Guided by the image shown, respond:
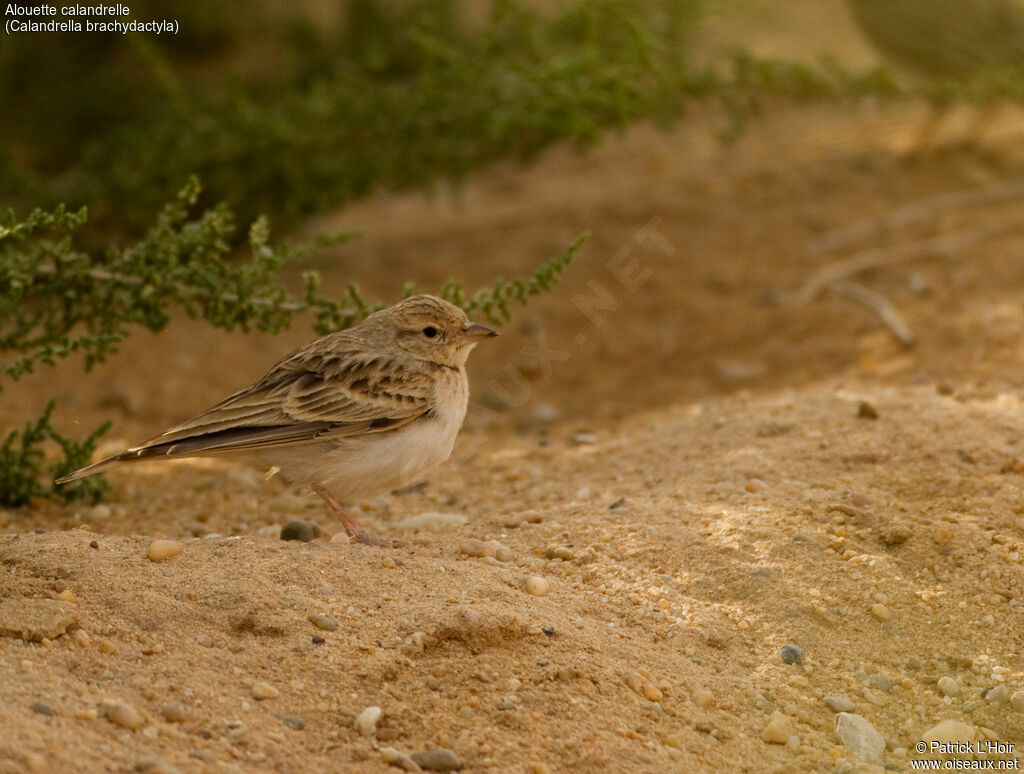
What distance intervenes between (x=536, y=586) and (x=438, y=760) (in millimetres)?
1082

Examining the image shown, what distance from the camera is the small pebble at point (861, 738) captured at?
→ 11.3ft

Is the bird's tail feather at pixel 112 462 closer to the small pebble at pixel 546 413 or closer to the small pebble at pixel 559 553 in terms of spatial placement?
the small pebble at pixel 559 553

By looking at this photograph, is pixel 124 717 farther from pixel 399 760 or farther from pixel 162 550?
pixel 162 550

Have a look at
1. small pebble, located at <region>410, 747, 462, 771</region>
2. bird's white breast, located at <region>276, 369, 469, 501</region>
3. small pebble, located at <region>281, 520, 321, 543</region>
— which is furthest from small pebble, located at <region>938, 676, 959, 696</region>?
small pebble, located at <region>281, 520, 321, 543</region>

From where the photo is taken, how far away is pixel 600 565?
4.49 metres

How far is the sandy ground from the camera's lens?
336 centimetres

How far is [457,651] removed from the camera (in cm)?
368

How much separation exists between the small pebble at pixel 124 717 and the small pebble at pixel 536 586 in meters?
1.49

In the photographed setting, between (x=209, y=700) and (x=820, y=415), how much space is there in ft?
11.9

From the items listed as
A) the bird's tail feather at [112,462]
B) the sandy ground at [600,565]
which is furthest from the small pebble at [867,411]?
the bird's tail feather at [112,462]

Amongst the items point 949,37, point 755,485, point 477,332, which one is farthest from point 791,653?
point 949,37

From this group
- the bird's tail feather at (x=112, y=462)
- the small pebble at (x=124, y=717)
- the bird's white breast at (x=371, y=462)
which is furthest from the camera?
the bird's white breast at (x=371, y=462)

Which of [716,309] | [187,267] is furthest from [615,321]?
[187,267]

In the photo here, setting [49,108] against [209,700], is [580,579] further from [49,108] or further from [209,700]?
[49,108]
